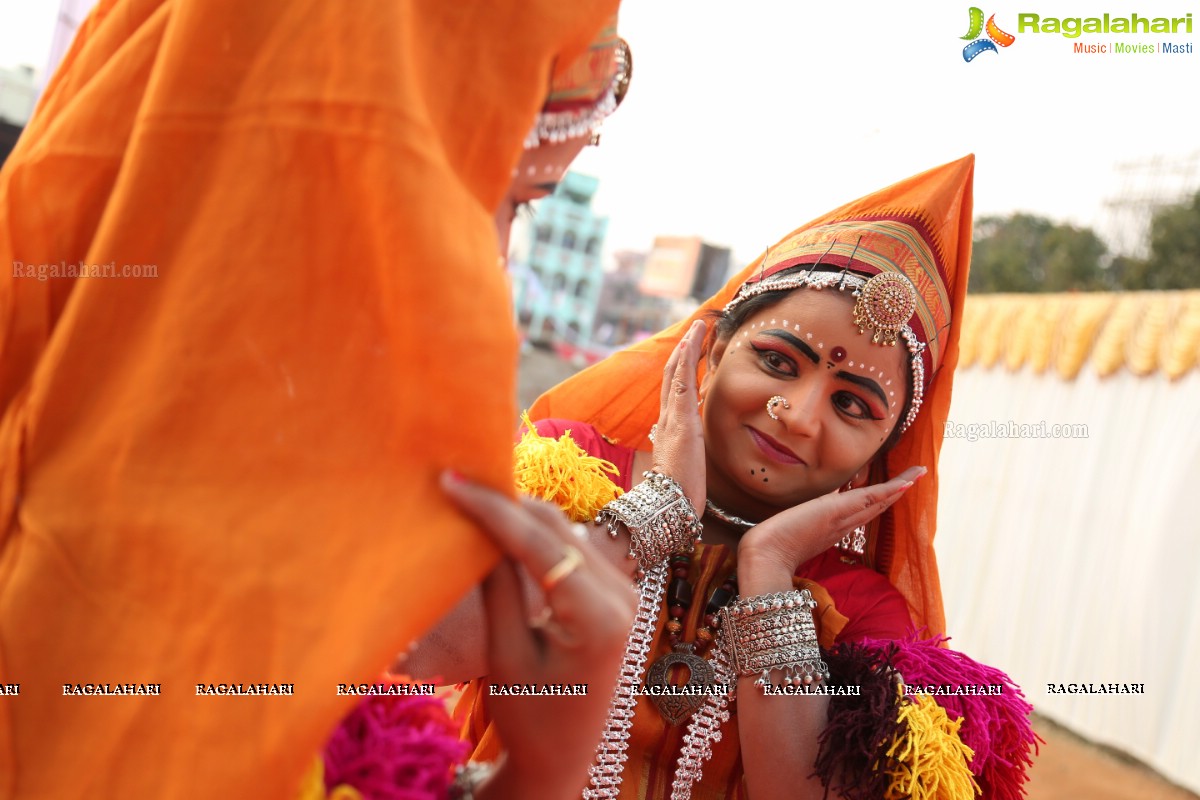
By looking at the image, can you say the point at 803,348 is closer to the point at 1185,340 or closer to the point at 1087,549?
the point at 1185,340

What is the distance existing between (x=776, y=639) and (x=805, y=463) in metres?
0.44

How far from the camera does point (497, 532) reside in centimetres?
89

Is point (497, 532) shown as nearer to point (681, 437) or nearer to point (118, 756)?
→ point (118, 756)

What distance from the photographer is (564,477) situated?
1.91 m

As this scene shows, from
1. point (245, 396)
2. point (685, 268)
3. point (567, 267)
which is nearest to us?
point (245, 396)

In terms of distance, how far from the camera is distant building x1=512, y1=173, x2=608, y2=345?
27.2 m

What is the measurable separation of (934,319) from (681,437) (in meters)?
0.79

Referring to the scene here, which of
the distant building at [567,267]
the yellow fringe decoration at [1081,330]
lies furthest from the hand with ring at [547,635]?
the distant building at [567,267]

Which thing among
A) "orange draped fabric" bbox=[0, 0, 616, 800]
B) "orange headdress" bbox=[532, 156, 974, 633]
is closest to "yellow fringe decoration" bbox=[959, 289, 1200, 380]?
"orange headdress" bbox=[532, 156, 974, 633]

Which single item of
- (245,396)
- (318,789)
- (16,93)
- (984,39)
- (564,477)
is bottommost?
(318,789)

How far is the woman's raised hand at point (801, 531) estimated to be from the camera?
194 centimetres

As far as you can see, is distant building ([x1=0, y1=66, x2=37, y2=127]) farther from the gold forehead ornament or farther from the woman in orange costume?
→ the gold forehead ornament

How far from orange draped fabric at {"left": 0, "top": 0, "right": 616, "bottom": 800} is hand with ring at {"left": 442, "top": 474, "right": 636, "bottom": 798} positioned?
0.04 meters

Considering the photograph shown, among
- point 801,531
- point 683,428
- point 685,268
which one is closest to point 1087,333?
point 801,531
